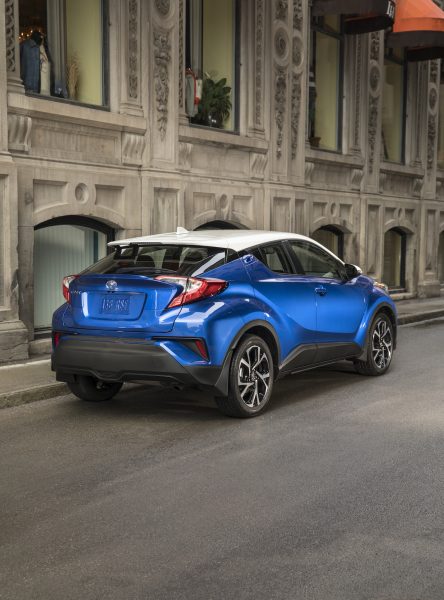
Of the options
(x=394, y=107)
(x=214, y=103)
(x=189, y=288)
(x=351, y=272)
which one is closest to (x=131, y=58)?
A: (x=214, y=103)

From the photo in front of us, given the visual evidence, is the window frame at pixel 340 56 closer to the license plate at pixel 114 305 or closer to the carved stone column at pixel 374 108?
the carved stone column at pixel 374 108

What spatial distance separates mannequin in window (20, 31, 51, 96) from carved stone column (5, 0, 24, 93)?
623 millimetres

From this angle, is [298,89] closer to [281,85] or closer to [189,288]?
[281,85]

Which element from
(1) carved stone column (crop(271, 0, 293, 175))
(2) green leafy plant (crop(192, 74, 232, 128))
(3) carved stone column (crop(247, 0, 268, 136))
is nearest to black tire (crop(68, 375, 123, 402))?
(2) green leafy plant (crop(192, 74, 232, 128))

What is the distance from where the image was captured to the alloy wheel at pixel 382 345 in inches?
388

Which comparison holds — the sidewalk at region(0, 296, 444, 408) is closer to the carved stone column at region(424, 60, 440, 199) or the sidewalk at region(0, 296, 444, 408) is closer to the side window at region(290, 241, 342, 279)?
the side window at region(290, 241, 342, 279)

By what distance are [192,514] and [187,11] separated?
11.3 metres

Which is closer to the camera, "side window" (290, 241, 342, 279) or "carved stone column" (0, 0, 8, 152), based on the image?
"side window" (290, 241, 342, 279)

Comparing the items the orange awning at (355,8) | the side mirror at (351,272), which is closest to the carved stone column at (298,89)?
the orange awning at (355,8)

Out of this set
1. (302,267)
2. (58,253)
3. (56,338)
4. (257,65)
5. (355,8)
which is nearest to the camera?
(56,338)

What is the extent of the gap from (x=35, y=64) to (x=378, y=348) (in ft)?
18.8

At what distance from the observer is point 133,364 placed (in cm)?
718

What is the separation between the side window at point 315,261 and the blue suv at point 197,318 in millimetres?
61

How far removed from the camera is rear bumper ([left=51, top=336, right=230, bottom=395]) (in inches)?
281
